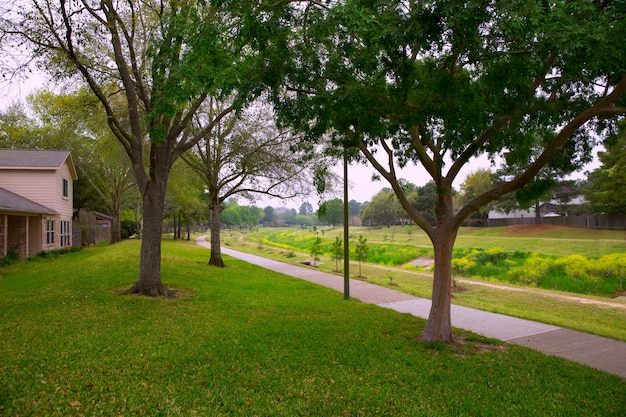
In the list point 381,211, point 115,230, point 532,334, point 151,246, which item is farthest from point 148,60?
point 381,211

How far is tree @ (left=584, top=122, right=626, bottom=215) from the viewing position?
27891mm

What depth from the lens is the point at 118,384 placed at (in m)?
4.70

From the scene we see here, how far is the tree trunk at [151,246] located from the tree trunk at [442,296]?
630 cm

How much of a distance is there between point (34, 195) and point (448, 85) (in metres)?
21.9

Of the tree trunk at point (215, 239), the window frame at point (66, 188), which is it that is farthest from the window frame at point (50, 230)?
the tree trunk at point (215, 239)

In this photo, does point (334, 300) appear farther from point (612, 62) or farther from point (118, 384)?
point (612, 62)

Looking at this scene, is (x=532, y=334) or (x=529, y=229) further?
(x=529, y=229)

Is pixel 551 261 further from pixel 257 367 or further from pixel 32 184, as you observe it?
pixel 32 184

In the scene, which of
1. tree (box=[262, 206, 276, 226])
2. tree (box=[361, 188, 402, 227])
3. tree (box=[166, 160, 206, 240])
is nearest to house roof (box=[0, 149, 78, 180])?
tree (box=[166, 160, 206, 240])

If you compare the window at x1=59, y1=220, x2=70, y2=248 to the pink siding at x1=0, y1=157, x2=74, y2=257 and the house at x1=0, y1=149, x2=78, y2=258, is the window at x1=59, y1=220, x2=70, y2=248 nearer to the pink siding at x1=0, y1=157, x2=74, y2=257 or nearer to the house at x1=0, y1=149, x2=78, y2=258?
the house at x1=0, y1=149, x2=78, y2=258

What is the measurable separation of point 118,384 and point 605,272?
1845cm

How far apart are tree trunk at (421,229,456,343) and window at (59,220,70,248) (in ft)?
74.3

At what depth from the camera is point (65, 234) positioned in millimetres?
23719

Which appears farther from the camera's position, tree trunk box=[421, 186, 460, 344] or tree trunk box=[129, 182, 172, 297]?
tree trunk box=[129, 182, 172, 297]
